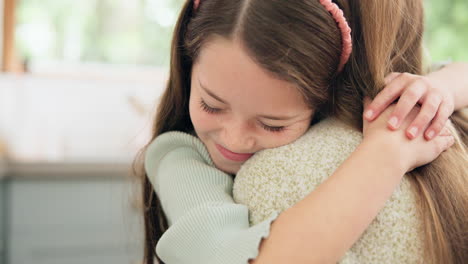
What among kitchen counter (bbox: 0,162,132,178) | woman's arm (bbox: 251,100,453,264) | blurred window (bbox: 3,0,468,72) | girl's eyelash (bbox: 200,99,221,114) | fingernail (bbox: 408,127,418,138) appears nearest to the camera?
woman's arm (bbox: 251,100,453,264)

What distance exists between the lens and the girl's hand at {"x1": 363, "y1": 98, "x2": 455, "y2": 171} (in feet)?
2.70

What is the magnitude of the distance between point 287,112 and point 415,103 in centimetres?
20

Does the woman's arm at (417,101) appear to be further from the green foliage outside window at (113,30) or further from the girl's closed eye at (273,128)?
the green foliage outside window at (113,30)

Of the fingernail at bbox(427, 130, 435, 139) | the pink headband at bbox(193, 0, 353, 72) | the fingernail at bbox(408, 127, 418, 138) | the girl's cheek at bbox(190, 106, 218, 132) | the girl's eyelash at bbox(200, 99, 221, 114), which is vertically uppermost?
the pink headband at bbox(193, 0, 353, 72)

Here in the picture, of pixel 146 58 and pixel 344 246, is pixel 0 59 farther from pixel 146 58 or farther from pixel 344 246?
pixel 344 246

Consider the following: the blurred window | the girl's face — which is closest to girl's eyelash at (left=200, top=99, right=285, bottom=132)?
the girl's face

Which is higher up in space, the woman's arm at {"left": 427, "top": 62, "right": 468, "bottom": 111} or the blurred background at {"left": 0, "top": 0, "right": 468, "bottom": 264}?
the woman's arm at {"left": 427, "top": 62, "right": 468, "bottom": 111}

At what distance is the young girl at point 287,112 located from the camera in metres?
0.75

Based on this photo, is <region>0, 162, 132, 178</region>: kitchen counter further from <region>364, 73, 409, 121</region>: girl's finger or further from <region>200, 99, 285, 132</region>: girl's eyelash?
<region>364, 73, 409, 121</region>: girl's finger

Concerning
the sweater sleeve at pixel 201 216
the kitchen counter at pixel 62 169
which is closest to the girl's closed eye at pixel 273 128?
the sweater sleeve at pixel 201 216

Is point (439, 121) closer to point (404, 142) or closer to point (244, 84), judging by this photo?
point (404, 142)

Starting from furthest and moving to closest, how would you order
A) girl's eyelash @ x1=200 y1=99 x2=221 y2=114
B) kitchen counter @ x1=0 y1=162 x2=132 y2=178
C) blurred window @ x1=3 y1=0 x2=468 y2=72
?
1. blurred window @ x1=3 y1=0 x2=468 y2=72
2. kitchen counter @ x1=0 y1=162 x2=132 y2=178
3. girl's eyelash @ x1=200 y1=99 x2=221 y2=114

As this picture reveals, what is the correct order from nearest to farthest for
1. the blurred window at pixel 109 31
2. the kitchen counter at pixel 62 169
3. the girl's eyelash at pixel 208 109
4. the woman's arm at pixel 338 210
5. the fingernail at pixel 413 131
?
the woman's arm at pixel 338 210 → the fingernail at pixel 413 131 → the girl's eyelash at pixel 208 109 → the kitchen counter at pixel 62 169 → the blurred window at pixel 109 31

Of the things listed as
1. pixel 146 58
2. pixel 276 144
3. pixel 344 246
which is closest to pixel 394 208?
pixel 344 246
